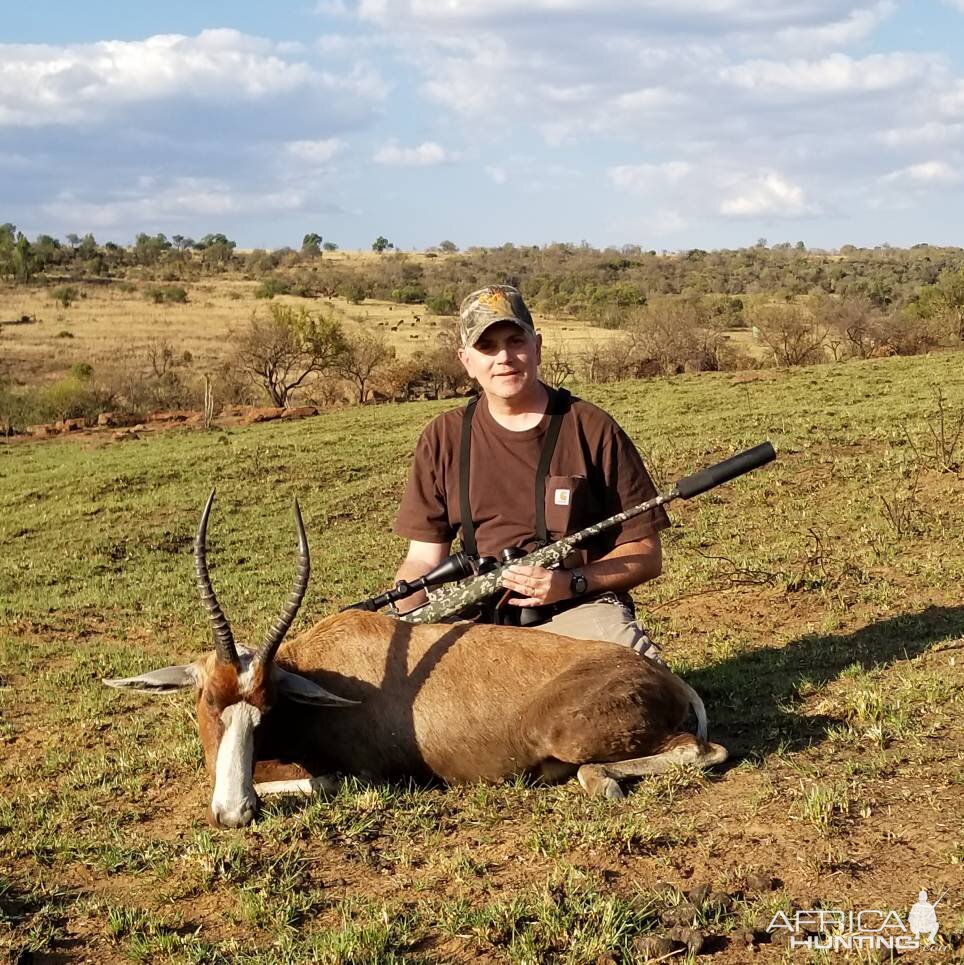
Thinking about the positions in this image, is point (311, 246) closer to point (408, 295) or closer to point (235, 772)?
point (408, 295)

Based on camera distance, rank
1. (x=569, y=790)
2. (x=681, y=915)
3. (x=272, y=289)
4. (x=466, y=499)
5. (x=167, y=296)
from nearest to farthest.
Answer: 1. (x=681, y=915)
2. (x=569, y=790)
3. (x=466, y=499)
4. (x=167, y=296)
5. (x=272, y=289)

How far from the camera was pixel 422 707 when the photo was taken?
4.76 metres

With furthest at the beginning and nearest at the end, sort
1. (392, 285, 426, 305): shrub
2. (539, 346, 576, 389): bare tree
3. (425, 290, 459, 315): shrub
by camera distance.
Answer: (392, 285, 426, 305): shrub
(425, 290, 459, 315): shrub
(539, 346, 576, 389): bare tree

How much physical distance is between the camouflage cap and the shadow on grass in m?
2.31

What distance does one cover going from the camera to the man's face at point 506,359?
5.13 metres

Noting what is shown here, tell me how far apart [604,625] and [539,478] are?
0.81 meters

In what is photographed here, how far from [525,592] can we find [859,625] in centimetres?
324

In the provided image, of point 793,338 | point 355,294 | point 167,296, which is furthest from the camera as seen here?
point 355,294

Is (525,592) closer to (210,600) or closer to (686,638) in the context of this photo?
(210,600)

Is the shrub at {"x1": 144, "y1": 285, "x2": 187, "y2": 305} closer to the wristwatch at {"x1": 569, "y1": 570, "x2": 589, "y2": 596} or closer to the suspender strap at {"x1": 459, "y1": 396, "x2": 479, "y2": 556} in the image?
the suspender strap at {"x1": 459, "y1": 396, "x2": 479, "y2": 556}

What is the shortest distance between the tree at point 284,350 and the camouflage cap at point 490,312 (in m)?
31.4

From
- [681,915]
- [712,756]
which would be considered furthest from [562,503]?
[681,915]

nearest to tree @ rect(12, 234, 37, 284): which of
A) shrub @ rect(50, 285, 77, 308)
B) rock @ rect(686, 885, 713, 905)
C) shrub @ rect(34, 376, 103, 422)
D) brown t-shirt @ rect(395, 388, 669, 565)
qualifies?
shrub @ rect(50, 285, 77, 308)

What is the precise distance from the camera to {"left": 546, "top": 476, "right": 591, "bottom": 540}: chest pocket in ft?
16.7
